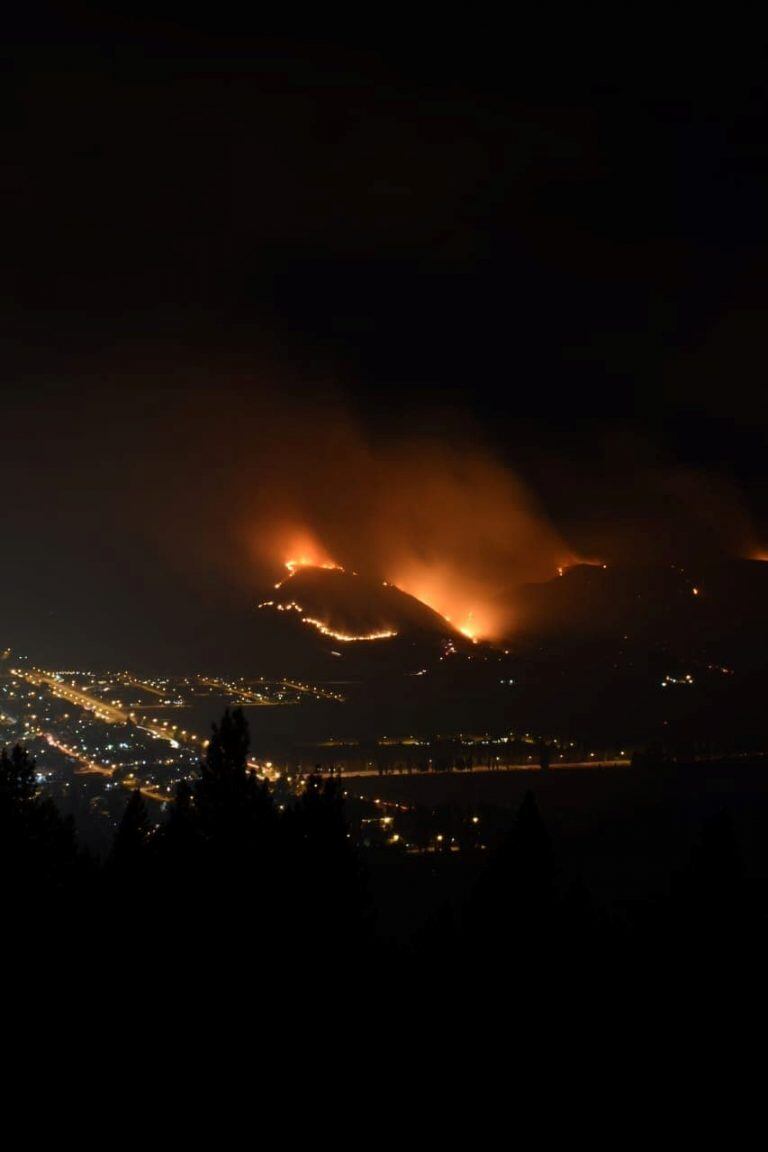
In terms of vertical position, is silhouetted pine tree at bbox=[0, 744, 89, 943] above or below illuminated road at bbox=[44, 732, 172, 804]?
below

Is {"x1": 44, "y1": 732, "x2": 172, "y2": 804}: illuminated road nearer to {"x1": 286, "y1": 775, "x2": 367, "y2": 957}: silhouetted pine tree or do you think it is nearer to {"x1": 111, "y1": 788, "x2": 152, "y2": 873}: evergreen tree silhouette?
{"x1": 286, "y1": 775, "x2": 367, "y2": 957}: silhouetted pine tree

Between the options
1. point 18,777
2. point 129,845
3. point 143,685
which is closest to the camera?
point 129,845

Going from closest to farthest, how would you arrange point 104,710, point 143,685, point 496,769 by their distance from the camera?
point 496,769 → point 104,710 → point 143,685

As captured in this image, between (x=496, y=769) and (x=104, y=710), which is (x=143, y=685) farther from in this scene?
(x=496, y=769)

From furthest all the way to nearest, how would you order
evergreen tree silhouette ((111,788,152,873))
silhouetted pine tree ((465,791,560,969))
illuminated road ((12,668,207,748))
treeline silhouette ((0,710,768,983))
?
1. illuminated road ((12,668,207,748))
2. evergreen tree silhouette ((111,788,152,873))
3. silhouetted pine tree ((465,791,560,969))
4. treeline silhouette ((0,710,768,983))

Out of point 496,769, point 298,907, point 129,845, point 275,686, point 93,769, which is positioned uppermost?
point 275,686

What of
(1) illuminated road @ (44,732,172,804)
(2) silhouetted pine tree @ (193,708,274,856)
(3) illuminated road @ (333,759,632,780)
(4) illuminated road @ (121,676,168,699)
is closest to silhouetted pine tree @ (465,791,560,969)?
(2) silhouetted pine tree @ (193,708,274,856)

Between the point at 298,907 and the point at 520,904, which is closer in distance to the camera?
the point at 520,904

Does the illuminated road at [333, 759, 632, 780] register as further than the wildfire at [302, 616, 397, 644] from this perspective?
No

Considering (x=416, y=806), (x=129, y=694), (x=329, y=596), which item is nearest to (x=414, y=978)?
(x=416, y=806)

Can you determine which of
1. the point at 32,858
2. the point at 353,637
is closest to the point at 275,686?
the point at 353,637
